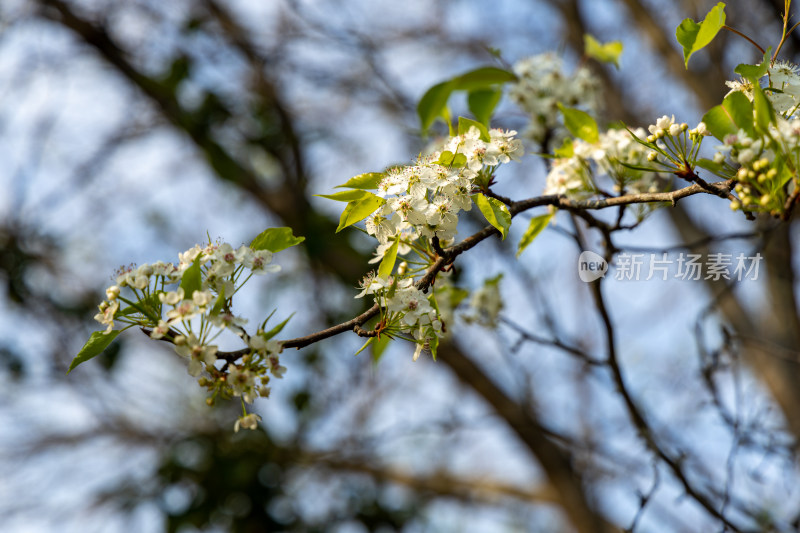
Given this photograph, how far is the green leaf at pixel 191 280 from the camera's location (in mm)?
1195

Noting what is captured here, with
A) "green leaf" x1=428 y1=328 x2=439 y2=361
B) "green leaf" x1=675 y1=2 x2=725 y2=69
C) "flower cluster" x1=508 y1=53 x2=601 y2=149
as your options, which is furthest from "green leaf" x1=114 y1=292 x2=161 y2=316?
"flower cluster" x1=508 y1=53 x2=601 y2=149

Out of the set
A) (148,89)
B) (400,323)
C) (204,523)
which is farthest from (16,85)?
(400,323)

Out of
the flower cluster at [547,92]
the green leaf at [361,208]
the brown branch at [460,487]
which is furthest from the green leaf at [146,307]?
the brown branch at [460,487]

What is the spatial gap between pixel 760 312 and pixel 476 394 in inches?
94.4

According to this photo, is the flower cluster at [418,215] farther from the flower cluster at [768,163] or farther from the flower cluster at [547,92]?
the flower cluster at [547,92]

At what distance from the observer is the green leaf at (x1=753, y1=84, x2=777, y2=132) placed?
1.16 meters

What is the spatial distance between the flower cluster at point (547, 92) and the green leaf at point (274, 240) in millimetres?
1142

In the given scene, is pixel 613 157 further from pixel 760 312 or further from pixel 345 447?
pixel 760 312

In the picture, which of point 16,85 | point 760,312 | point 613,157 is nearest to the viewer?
point 613,157

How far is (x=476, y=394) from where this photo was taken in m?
4.42

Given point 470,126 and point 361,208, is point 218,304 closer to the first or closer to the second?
point 361,208

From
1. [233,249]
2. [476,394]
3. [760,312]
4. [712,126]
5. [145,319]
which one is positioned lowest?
[145,319]

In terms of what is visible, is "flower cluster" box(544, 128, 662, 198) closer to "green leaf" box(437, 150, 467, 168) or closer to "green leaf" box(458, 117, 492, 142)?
"green leaf" box(458, 117, 492, 142)

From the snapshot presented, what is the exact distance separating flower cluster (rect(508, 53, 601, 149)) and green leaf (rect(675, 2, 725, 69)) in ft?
2.76
